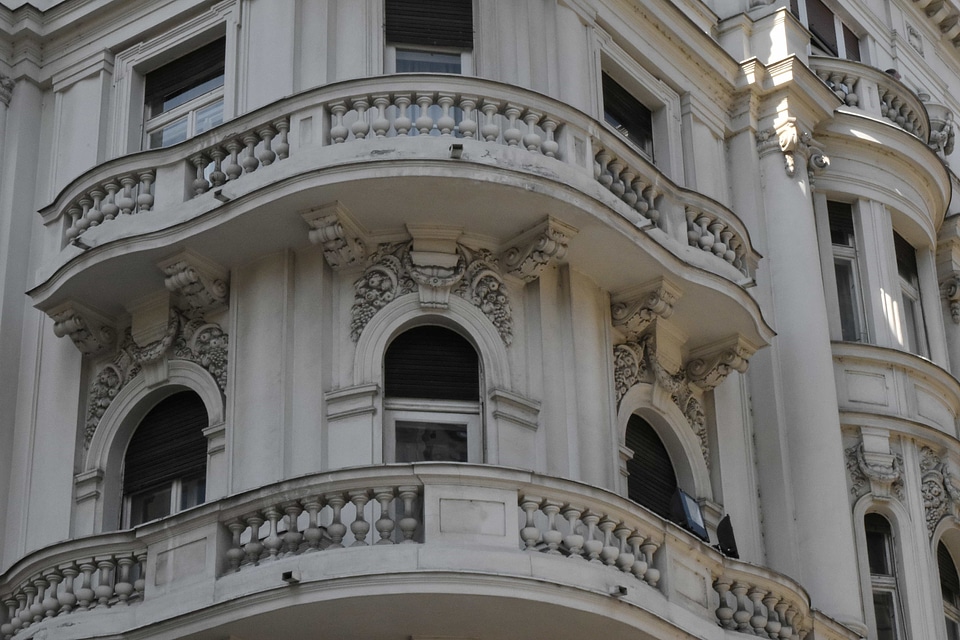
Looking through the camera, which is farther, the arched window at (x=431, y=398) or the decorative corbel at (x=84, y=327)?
A: the decorative corbel at (x=84, y=327)

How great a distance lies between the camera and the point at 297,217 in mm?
16875

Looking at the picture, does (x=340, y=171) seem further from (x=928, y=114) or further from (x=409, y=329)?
(x=928, y=114)

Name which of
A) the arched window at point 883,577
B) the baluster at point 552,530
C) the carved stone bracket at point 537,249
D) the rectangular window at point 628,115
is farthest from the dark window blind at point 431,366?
the arched window at point 883,577

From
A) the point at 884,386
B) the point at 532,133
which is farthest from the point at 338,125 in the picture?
the point at 884,386

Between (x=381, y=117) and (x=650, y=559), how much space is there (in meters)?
4.75

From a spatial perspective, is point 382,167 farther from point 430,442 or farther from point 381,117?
point 430,442

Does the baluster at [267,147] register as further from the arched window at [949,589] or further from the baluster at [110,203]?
the arched window at [949,589]

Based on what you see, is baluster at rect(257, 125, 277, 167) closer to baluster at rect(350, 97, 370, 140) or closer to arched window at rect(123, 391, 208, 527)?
baluster at rect(350, 97, 370, 140)

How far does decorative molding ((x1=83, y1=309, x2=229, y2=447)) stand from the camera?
1753 centimetres

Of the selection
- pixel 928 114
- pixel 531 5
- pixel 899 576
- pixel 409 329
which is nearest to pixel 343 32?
pixel 531 5

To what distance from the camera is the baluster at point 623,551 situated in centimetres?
1570

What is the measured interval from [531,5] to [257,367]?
496cm

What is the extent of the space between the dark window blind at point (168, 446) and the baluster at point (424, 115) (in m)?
3.47

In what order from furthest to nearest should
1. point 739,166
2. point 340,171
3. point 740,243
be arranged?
point 739,166 → point 740,243 → point 340,171
